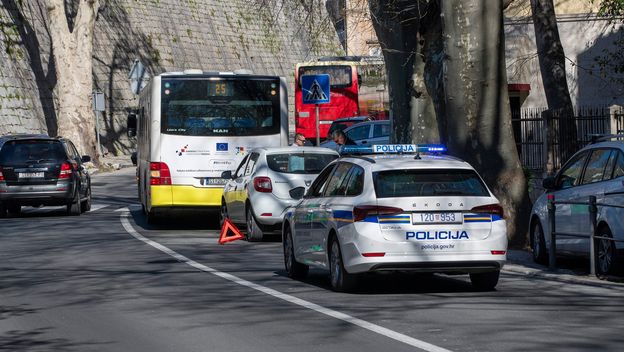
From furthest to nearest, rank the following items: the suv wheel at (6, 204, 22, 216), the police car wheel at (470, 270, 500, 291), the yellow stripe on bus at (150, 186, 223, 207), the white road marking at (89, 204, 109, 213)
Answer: the white road marking at (89, 204, 109, 213), the suv wheel at (6, 204, 22, 216), the yellow stripe on bus at (150, 186, 223, 207), the police car wheel at (470, 270, 500, 291)

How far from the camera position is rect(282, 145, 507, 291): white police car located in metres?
13.3

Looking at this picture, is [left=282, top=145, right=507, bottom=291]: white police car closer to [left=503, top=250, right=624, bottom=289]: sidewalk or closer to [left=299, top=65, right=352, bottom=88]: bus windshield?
[left=503, top=250, right=624, bottom=289]: sidewalk

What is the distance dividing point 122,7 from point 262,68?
43.3ft

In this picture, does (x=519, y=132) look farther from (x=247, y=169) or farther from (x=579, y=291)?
(x=579, y=291)

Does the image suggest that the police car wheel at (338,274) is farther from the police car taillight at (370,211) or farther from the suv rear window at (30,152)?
the suv rear window at (30,152)

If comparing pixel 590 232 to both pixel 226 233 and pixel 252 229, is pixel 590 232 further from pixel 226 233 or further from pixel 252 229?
pixel 226 233

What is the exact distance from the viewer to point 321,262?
14.6 meters

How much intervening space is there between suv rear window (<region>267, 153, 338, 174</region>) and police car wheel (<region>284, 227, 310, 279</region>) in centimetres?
589

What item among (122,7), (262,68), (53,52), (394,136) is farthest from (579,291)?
(262,68)

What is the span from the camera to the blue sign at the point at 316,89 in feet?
96.1

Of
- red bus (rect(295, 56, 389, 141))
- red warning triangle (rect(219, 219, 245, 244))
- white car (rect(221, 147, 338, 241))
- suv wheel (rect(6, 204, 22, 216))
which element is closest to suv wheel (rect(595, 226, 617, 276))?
white car (rect(221, 147, 338, 241))

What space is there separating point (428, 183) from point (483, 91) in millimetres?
6338

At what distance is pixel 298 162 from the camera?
22156 mm

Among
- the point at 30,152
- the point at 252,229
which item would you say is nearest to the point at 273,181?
the point at 252,229
